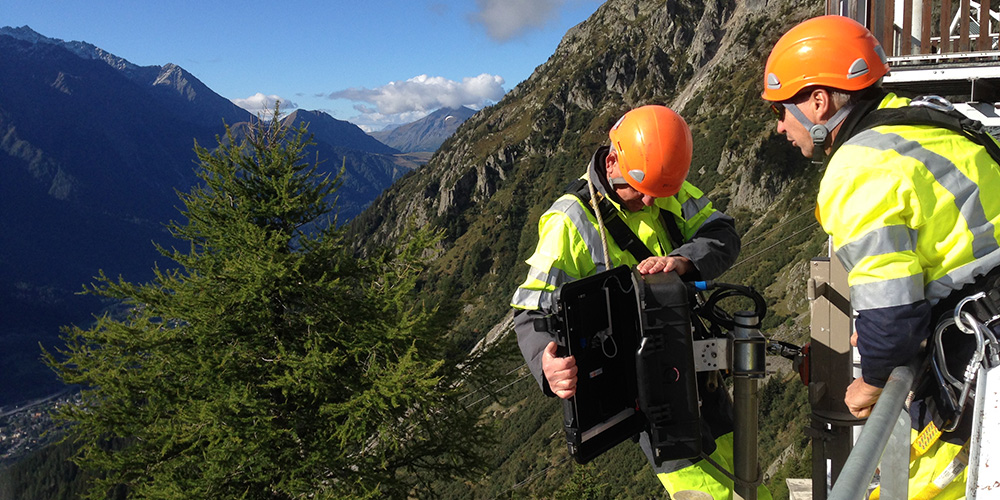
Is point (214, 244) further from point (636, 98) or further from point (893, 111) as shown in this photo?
point (636, 98)

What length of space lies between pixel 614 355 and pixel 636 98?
158 metres

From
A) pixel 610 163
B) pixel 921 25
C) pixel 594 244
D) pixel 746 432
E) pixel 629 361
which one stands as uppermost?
pixel 921 25

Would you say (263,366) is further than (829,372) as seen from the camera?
Yes

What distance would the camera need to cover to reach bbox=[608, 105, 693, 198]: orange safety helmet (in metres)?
2.96

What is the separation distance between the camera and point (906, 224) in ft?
6.64

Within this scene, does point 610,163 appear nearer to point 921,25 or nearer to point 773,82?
point 773,82

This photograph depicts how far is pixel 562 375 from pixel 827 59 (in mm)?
1566

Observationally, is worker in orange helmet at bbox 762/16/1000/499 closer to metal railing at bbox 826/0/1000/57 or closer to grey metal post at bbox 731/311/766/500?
grey metal post at bbox 731/311/766/500

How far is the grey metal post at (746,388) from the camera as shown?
2.61 metres

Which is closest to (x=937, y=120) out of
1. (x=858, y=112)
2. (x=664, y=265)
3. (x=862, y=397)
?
(x=858, y=112)

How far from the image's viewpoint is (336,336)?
35.2ft

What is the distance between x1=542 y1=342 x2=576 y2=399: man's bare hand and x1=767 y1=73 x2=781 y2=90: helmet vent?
1.36 metres

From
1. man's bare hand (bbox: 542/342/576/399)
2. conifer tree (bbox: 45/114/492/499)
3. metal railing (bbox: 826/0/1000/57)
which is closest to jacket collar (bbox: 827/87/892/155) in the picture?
man's bare hand (bbox: 542/342/576/399)

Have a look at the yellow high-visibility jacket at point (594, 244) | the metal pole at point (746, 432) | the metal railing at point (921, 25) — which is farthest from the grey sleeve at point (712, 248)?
the metal railing at point (921, 25)
